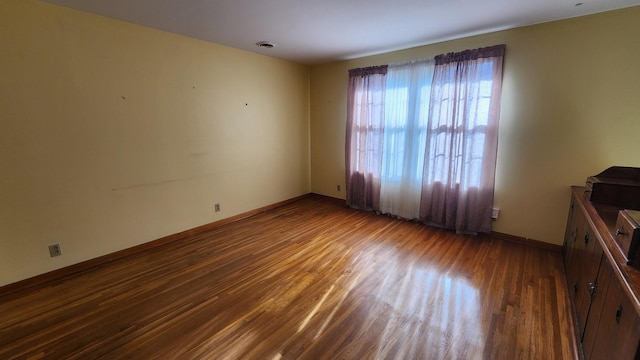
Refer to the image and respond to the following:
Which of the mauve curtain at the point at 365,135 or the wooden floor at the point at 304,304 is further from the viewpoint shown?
the mauve curtain at the point at 365,135

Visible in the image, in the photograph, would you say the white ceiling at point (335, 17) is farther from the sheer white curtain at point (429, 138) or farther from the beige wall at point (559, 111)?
the sheer white curtain at point (429, 138)

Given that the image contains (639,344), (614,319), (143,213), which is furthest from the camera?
(143,213)

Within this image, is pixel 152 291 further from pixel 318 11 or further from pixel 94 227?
pixel 318 11

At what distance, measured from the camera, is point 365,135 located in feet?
13.9

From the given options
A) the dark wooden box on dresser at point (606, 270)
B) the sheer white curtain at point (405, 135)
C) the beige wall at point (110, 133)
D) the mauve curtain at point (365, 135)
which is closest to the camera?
the dark wooden box on dresser at point (606, 270)

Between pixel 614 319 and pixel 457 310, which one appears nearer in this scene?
pixel 614 319

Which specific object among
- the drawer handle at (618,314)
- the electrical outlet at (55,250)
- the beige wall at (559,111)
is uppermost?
the beige wall at (559,111)

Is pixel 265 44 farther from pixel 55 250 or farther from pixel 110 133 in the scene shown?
pixel 55 250

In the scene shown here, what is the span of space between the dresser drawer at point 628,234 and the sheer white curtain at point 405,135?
7.91ft

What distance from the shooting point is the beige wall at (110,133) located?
2.25 m

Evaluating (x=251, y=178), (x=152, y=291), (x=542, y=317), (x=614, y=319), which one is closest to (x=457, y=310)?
(x=542, y=317)

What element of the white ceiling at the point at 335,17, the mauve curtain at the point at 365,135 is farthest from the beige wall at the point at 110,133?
the mauve curtain at the point at 365,135

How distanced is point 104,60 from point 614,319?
4.14 meters

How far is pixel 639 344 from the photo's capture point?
94 cm
